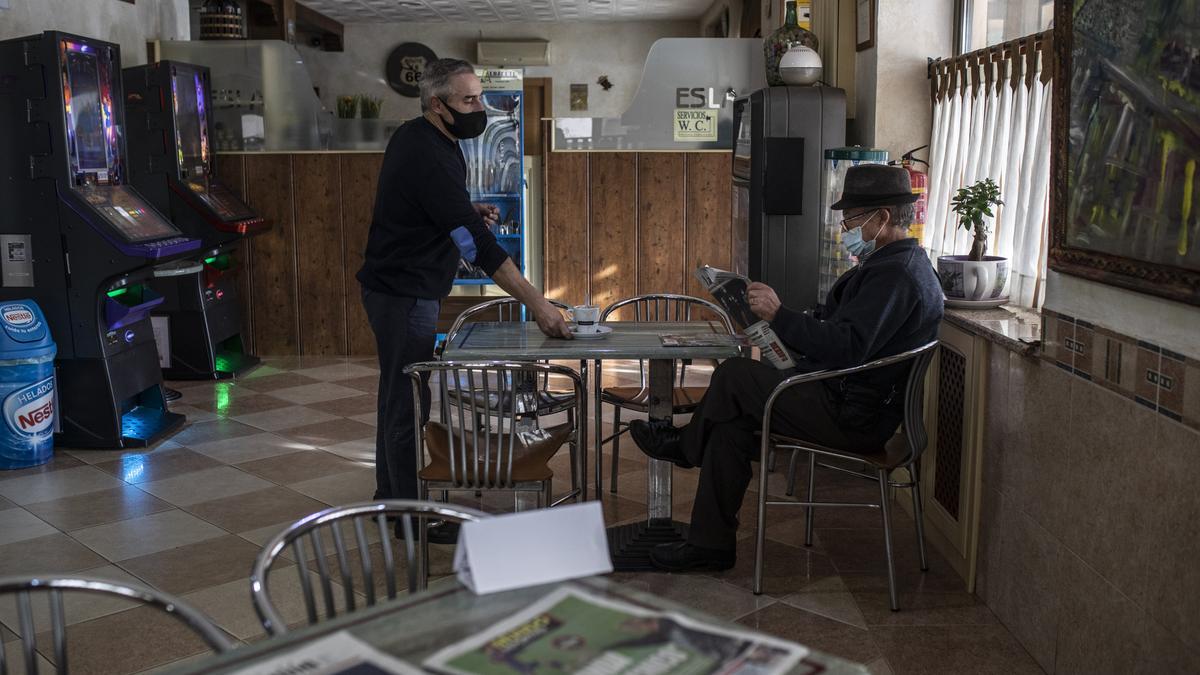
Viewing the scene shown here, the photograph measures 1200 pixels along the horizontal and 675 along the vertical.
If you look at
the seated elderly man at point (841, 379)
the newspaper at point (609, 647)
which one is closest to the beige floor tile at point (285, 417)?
the seated elderly man at point (841, 379)

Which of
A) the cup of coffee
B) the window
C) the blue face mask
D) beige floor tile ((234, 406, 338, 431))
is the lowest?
beige floor tile ((234, 406, 338, 431))

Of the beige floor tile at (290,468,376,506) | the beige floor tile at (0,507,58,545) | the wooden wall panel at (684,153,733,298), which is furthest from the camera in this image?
the wooden wall panel at (684,153,733,298)

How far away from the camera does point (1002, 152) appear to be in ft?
12.9

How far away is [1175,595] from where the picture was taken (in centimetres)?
222

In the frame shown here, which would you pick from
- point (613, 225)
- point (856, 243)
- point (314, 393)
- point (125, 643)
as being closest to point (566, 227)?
point (613, 225)

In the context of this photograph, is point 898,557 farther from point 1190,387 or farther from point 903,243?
point 1190,387

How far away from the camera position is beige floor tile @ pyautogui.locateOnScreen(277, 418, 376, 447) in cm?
541

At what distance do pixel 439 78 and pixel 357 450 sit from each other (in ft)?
6.94

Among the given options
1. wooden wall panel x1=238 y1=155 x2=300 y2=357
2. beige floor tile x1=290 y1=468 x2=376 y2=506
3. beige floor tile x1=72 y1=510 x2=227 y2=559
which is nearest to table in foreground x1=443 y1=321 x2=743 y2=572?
beige floor tile x1=290 y1=468 x2=376 y2=506

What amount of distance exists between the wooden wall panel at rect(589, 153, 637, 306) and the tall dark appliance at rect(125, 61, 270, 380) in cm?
216

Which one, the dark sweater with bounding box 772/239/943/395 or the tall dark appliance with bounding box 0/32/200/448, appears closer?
the dark sweater with bounding box 772/239/943/395

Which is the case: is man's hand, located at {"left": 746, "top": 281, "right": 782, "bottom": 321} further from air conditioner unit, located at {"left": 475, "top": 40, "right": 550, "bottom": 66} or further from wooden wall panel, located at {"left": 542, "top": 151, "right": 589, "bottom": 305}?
air conditioner unit, located at {"left": 475, "top": 40, "right": 550, "bottom": 66}

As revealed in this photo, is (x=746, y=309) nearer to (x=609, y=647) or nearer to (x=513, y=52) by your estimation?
(x=609, y=647)

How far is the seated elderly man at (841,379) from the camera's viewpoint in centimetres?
329
